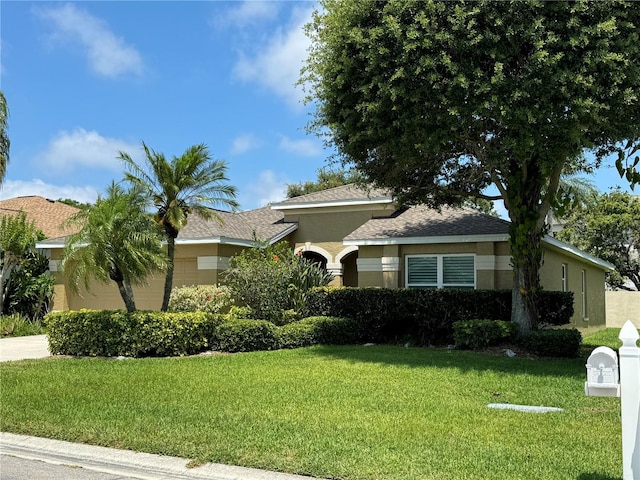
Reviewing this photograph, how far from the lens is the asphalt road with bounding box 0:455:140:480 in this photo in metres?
6.26

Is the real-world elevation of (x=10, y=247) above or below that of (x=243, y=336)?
above

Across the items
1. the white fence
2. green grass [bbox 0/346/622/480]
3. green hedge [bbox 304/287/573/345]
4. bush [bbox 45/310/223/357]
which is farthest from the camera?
green hedge [bbox 304/287/573/345]

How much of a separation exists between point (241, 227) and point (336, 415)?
55.0ft

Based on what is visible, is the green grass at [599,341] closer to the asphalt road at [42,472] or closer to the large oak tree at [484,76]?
the large oak tree at [484,76]

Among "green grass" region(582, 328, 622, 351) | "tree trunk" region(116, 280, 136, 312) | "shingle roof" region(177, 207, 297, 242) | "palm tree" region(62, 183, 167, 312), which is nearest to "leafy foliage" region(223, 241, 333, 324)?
"shingle roof" region(177, 207, 297, 242)

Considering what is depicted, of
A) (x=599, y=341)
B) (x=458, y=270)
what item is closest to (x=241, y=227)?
(x=458, y=270)

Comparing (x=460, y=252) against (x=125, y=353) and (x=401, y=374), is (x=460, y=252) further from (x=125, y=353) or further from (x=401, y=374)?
(x=125, y=353)

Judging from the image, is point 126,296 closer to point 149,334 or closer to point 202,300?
point 149,334

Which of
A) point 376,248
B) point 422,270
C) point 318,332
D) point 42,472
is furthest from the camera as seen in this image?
point 376,248

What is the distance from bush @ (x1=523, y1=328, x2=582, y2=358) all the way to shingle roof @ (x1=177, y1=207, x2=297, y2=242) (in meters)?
9.86

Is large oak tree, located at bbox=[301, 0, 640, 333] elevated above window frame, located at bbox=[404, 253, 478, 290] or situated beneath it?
elevated above

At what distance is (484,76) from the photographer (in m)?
12.9

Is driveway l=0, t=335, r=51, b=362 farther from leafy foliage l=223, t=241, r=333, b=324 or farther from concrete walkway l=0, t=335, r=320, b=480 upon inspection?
concrete walkway l=0, t=335, r=320, b=480

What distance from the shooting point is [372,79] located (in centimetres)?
1362
